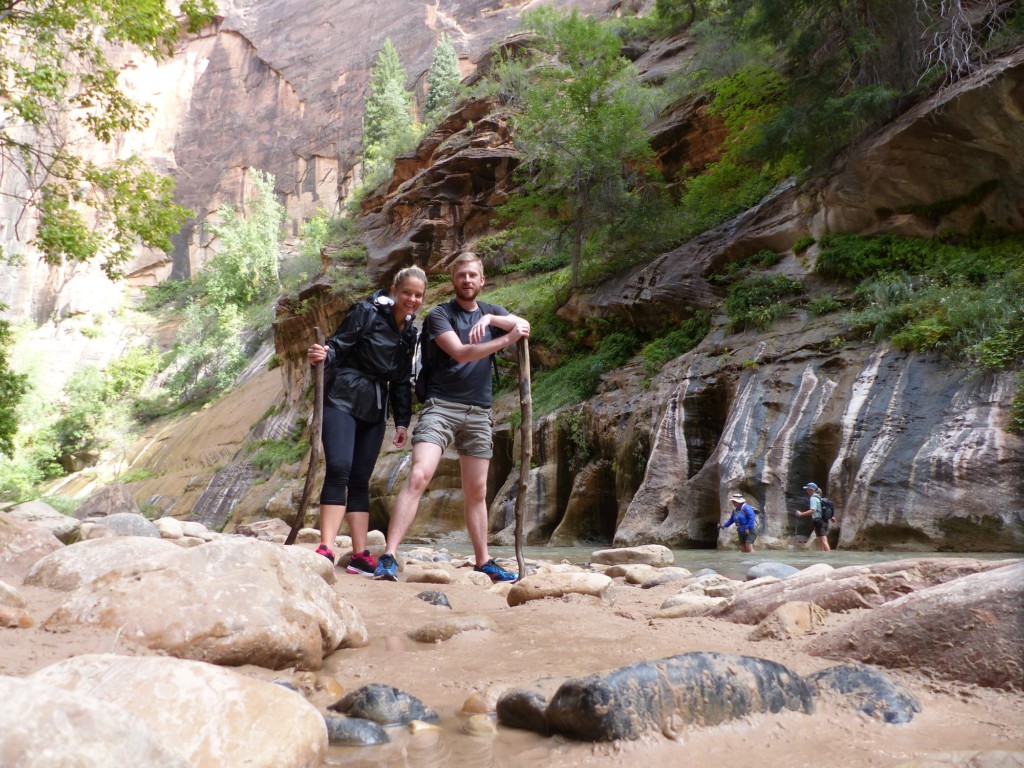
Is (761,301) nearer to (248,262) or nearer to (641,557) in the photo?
(641,557)

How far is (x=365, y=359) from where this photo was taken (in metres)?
A: 5.01

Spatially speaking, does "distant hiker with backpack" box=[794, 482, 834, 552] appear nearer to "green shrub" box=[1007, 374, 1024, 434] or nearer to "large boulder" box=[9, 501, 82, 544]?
"green shrub" box=[1007, 374, 1024, 434]

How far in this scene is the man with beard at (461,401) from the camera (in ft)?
15.2

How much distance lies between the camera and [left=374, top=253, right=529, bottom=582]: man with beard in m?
4.64

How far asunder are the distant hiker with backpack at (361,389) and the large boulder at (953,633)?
3.25 meters

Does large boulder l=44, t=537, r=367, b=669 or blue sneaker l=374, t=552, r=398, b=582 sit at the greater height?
large boulder l=44, t=537, r=367, b=669

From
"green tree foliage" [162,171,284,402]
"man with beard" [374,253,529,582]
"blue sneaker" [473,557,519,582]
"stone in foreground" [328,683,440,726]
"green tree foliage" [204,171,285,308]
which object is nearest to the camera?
"stone in foreground" [328,683,440,726]

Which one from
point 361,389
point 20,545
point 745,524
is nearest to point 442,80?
point 745,524

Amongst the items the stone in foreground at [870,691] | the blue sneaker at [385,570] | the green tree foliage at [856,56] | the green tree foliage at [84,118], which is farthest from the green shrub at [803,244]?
the stone in foreground at [870,691]

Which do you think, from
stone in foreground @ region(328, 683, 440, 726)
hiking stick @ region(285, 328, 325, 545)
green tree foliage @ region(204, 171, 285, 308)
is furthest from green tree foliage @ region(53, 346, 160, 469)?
stone in foreground @ region(328, 683, 440, 726)

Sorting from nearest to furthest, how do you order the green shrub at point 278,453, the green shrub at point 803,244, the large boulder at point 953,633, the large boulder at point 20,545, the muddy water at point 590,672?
the muddy water at point 590,672 → the large boulder at point 953,633 → the large boulder at point 20,545 → the green shrub at point 803,244 → the green shrub at point 278,453

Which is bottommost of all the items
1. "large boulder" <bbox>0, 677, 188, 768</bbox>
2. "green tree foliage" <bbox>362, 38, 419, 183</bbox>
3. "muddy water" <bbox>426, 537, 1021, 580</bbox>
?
"muddy water" <bbox>426, 537, 1021, 580</bbox>

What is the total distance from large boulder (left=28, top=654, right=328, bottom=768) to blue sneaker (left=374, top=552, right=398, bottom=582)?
2.96m

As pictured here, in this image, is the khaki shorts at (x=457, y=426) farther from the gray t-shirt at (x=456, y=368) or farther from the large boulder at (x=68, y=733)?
the large boulder at (x=68, y=733)
